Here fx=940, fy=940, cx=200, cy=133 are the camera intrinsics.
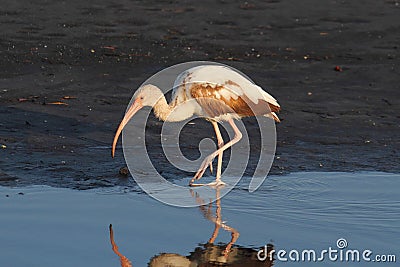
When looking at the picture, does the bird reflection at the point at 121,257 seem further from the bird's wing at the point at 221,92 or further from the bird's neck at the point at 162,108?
the bird's neck at the point at 162,108

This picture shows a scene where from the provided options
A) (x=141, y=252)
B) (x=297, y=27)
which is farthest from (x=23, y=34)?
(x=141, y=252)

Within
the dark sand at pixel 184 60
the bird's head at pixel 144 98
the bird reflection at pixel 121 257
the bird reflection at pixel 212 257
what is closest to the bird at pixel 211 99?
the bird's head at pixel 144 98

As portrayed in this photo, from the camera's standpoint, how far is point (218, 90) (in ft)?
27.5

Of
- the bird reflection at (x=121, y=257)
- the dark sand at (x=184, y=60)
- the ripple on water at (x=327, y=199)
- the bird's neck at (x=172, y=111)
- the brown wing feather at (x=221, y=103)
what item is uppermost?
the dark sand at (x=184, y=60)

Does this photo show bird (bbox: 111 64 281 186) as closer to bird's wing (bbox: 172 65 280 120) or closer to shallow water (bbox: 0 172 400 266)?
bird's wing (bbox: 172 65 280 120)

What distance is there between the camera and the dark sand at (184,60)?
9.01m

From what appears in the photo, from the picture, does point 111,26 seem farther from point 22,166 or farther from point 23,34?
point 22,166

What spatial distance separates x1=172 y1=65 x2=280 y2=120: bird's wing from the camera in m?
8.36

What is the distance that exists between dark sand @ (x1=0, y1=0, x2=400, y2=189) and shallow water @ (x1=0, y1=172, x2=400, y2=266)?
2.11 ft

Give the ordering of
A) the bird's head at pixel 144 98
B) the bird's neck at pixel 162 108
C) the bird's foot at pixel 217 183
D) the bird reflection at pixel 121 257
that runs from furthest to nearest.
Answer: the bird's neck at pixel 162 108 < the bird's head at pixel 144 98 < the bird's foot at pixel 217 183 < the bird reflection at pixel 121 257

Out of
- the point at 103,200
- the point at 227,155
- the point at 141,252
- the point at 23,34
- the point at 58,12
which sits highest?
the point at 58,12

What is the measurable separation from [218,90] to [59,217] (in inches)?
82.1

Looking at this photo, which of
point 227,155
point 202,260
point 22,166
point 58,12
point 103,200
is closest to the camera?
point 202,260

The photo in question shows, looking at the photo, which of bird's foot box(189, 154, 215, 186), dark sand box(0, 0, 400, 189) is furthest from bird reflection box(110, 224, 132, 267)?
bird's foot box(189, 154, 215, 186)
